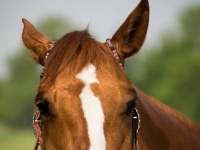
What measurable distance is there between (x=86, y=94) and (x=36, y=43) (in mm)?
921

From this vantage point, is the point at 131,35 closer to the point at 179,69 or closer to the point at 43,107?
the point at 43,107

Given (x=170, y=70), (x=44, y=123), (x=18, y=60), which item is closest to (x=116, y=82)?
(x=44, y=123)

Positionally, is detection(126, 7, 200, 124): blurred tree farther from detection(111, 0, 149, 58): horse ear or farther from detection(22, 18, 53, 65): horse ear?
detection(111, 0, 149, 58): horse ear

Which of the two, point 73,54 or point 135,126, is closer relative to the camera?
point 73,54

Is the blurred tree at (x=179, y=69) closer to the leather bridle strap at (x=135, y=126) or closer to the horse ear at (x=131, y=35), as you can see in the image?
the horse ear at (x=131, y=35)

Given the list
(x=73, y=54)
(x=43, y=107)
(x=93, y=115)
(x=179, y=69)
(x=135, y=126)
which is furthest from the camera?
(x=179, y=69)

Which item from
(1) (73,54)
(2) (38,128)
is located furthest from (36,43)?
(2) (38,128)

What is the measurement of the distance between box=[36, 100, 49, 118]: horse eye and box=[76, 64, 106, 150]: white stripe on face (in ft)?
0.92

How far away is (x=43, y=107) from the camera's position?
174 inches

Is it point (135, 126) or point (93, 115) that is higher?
point (93, 115)

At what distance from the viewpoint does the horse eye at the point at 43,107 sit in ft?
14.4

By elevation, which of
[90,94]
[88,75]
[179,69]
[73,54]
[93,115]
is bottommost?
[179,69]

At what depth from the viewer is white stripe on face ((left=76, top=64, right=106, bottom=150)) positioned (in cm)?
410

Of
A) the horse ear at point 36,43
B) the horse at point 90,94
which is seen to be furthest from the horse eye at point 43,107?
the horse ear at point 36,43
